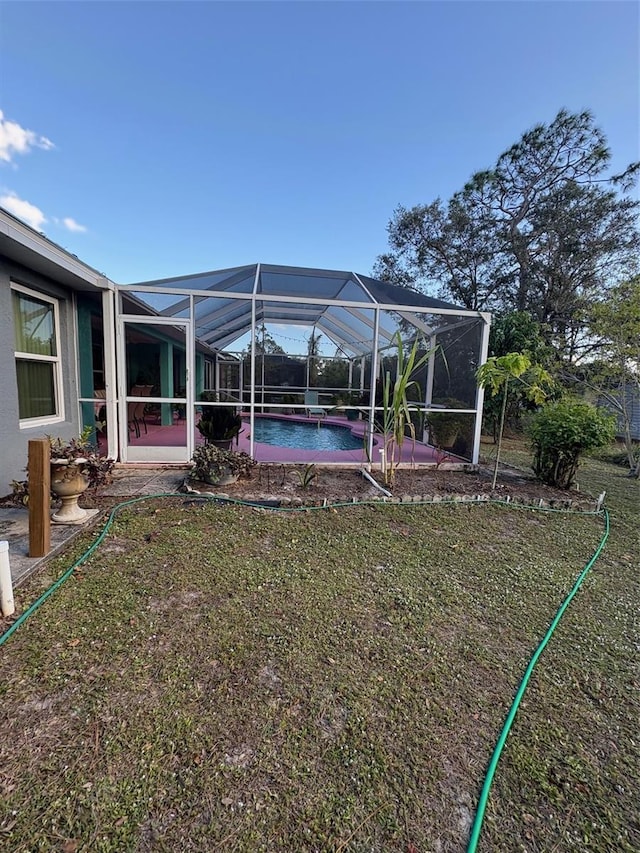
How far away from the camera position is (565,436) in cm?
505

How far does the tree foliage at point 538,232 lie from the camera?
1246 centimetres

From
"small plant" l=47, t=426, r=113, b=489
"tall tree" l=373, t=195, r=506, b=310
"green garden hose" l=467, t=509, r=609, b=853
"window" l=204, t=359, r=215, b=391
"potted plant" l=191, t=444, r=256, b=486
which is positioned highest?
"tall tree" l=373, t=195, r=506, b=310

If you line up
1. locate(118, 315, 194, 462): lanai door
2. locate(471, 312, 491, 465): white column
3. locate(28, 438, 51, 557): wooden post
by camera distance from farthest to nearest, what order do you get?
1. locate(471, 312, 491, 465): white column
2. locate(118, 315, 194, 462): lanai door
3. locate(28, 438, 51, 557): wooden post

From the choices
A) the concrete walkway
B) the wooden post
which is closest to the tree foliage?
the concrete walkway

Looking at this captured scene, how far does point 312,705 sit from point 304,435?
7747mm

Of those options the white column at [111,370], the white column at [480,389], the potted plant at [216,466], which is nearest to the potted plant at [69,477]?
the potted plant at [216,466]

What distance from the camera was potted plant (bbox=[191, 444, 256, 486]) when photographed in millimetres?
4695

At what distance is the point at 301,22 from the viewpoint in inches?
297

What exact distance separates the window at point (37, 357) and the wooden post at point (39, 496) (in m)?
2.08

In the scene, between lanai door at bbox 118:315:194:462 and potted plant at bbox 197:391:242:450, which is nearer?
lanai door at bbox 118:315:194:462

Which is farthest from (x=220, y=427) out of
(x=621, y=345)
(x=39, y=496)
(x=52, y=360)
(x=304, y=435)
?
(x=621, y=345)

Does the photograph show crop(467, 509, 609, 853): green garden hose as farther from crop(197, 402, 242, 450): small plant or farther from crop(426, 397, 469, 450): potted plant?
crop(197, 402, 242, 450): small plant

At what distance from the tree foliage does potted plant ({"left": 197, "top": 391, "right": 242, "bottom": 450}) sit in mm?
10137

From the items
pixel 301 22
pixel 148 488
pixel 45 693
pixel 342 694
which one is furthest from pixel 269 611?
pixel 301 22
